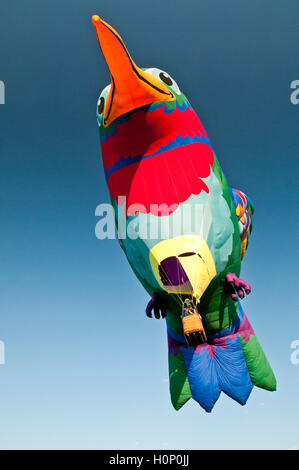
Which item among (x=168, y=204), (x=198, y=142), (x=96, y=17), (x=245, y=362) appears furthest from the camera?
(x=245, y=362)

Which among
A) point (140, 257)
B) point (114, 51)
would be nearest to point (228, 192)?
point (140, 257)

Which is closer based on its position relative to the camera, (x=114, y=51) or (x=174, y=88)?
(x=114, y=51)

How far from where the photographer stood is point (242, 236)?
20.7 ft

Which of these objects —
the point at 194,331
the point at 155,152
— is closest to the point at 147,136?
the point at 155,152

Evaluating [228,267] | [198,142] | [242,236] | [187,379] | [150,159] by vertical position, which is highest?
[198,142]

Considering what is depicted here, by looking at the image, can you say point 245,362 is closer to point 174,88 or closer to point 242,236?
point 242,236

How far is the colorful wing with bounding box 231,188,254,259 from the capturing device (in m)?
6.26

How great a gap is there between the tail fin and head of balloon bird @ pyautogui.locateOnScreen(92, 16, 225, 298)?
4.81ft

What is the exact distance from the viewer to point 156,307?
18.5 ft

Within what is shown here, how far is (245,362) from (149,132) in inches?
155

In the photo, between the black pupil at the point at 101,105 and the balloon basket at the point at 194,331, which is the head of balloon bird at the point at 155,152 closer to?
the black pupil at the point at 101,105

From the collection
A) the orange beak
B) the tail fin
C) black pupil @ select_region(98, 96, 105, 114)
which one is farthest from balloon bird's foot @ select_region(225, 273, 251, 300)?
black pupil @ select_region(98, 96, 105, 114)

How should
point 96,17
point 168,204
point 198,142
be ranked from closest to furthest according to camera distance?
point 96,17, point 168,204, point 198,142

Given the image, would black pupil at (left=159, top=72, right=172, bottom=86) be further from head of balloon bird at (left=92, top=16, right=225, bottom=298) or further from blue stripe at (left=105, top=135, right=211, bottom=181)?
blue stripe at (left=105, top=135, right=211, bottom=181)
